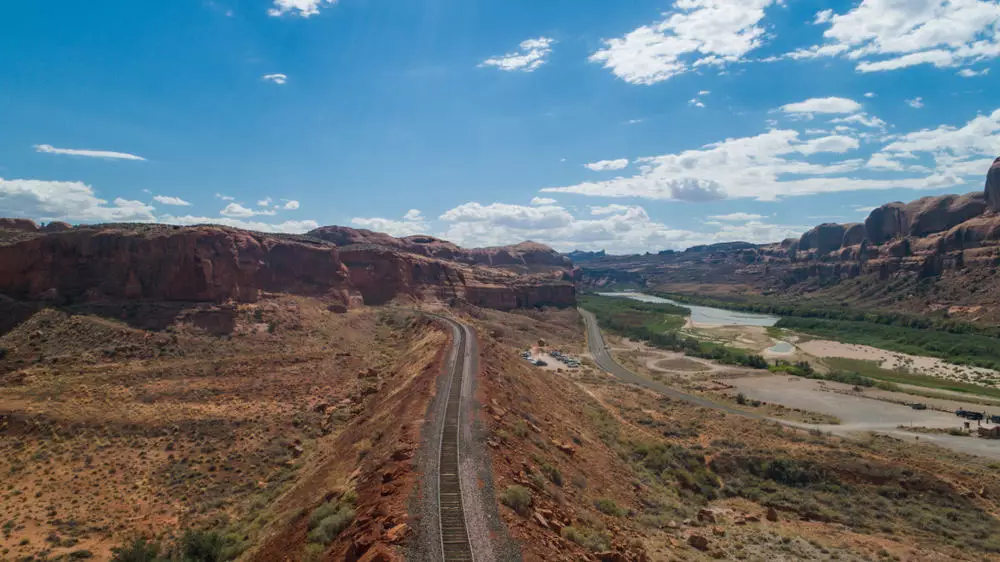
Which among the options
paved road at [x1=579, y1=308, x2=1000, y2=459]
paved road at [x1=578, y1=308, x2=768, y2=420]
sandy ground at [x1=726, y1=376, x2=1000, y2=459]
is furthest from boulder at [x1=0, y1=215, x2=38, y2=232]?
sandy ground at [x1=726, y1=376, x2=1000, y2=459]

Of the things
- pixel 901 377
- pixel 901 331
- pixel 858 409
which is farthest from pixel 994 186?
pixel 858 409

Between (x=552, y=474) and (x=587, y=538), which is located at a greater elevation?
(x=587, y=538)

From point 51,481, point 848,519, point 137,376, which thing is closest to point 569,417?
point 848,519

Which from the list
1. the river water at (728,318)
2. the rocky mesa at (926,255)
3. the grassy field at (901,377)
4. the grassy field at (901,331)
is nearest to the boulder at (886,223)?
the rocky mesa at (926,255)

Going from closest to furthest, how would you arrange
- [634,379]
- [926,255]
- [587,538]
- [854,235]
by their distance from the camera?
1. [587,538]
2. [634,379]
3. [926,255]
4. [854,235]

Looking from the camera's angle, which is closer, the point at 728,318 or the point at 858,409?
the point at 858,409

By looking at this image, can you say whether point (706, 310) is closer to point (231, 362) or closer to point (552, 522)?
point (231, 362)

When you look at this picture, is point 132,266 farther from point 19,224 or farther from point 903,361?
point 903,361
